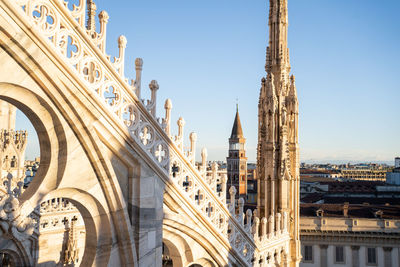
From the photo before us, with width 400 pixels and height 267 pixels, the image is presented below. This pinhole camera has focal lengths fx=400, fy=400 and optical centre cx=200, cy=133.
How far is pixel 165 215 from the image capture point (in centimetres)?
685

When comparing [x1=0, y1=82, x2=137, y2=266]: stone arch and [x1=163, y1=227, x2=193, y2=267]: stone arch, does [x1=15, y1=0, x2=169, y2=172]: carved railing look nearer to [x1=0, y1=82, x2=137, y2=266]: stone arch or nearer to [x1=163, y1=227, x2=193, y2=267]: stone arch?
[x1=0, y1=82, x2=137, y2=266]: stone arch

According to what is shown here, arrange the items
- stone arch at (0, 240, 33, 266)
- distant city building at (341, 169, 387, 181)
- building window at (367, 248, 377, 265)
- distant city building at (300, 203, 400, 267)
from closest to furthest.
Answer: stone arch at (0, 240, 33, 266)
distant city building at (300, 203, 400, 267)
building window at (367, 248, 377, 265)
distant city building at (341, 169, 387, 181)

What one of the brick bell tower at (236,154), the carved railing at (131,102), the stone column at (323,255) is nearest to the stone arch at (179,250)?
the carved railing at (131,102)

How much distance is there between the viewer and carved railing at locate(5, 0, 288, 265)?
5.07 m

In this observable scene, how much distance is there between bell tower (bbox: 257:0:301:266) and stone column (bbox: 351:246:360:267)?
31.0 metres

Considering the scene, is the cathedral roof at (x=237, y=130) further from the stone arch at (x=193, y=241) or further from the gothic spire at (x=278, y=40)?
the stone arch at (x=193, y=241)

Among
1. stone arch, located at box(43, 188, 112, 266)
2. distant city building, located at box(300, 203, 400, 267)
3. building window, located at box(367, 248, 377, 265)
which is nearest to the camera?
stone arch, located at box(43, 188, 112, 266)

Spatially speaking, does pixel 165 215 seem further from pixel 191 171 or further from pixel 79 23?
pixel 79 23

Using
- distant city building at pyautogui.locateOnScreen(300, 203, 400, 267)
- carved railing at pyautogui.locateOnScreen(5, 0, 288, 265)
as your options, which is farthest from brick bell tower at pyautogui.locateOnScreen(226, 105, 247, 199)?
carved railing at pyautogui.locateOnScreen(5, 0, 288, 265)

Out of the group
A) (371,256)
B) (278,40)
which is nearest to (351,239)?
(371,256)

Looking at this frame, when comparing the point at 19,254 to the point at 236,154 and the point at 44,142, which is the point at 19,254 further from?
the point at 236,154

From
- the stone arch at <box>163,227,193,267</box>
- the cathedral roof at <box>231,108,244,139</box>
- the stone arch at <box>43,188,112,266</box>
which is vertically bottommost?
the stone arch at <box>163,227,193,267</box>

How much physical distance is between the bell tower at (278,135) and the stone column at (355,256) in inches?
1221

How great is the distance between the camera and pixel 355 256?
129 ft
